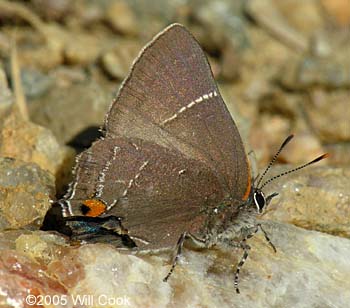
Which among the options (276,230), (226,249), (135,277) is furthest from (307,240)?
(135,277)

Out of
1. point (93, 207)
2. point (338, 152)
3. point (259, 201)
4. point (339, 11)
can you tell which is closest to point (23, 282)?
point (93, 207)

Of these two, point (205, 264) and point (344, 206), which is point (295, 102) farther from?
point (205, 264)

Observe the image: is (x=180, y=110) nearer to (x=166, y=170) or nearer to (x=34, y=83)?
(x=166, y=170)

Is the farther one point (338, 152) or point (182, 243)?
point (338, 152)

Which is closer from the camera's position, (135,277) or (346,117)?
(135,277)

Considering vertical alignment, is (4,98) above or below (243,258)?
below

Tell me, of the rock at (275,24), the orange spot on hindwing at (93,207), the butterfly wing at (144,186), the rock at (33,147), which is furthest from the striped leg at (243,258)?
the rock at (275,24)

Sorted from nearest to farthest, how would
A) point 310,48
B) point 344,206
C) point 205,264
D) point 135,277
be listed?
1. point 135,277
2. point 205,264
3. point 344,206
4. point 310,48
